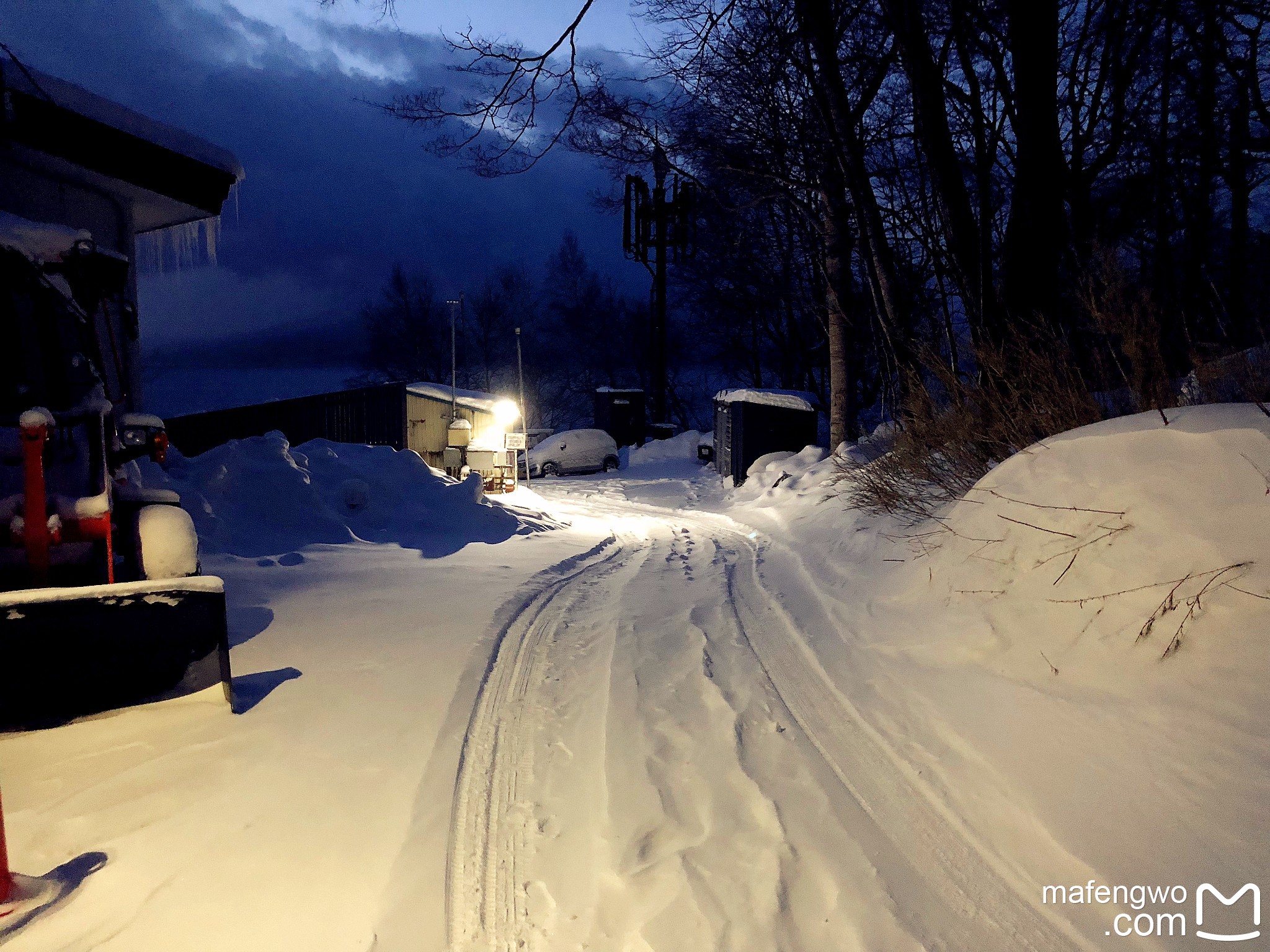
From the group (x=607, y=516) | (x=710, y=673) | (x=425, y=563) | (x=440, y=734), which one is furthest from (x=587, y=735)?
(x=607, y=516)

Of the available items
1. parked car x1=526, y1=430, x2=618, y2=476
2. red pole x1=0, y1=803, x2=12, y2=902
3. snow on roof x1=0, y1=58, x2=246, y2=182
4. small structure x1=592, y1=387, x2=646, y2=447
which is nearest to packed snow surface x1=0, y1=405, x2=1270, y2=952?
red pole x1=0, y1=803, x2=12, y2=902

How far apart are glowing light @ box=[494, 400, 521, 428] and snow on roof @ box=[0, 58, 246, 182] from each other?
1540 cm

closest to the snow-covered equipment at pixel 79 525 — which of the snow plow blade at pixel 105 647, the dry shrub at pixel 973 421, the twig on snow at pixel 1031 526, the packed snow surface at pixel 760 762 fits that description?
the snow plow blade at pixel 105 647

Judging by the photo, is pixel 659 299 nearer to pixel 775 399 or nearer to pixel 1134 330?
pixel 775 399

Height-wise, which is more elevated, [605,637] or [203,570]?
[203,570]

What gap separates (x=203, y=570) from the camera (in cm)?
662

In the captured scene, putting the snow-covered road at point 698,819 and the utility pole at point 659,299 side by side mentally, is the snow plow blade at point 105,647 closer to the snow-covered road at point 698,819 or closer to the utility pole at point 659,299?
the snow-covered road at point 698,819

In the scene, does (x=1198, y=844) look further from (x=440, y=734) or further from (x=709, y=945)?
(x=440, y=734)

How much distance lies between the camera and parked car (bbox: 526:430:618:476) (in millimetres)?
26188

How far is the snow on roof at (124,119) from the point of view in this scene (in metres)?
7.80

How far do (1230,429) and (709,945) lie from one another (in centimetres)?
361

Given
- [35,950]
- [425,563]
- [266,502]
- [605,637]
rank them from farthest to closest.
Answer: [266,502] → [425,563] → [605,637] → [35,950]

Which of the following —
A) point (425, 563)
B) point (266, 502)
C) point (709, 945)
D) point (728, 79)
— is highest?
point (728, 79)

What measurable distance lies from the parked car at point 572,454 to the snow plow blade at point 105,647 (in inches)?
878
